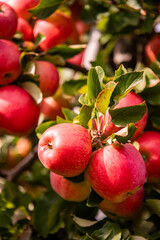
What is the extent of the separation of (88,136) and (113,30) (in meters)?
0.73

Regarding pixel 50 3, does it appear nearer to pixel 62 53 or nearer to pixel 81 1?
pixel 62 53

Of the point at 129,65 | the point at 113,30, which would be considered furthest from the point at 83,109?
the point at 129,65

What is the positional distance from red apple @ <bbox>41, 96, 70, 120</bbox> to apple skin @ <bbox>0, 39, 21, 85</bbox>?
15.9 inches

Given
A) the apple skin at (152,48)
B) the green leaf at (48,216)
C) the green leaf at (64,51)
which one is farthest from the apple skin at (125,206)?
the apple skin at (152,48)

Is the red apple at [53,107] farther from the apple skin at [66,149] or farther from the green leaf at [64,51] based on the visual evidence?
the apple skin at [66,149]

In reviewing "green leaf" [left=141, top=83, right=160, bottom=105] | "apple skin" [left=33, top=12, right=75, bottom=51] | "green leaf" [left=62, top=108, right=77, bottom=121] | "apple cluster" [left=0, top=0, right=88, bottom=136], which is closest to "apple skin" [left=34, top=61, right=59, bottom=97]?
"apple cluster" [left=0, top=0, right=88, bottom=136]

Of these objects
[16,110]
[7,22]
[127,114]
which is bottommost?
[16,110]

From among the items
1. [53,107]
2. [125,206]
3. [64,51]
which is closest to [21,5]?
[64,51]

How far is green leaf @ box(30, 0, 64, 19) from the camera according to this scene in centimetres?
111

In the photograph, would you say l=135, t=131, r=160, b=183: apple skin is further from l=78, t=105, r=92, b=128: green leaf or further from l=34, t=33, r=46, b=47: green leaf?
l=34, t=33, r=46, b=47: green leaf

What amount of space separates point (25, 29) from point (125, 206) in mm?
751

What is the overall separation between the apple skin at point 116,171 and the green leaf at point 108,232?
0.14 m

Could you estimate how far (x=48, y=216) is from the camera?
3.83ft

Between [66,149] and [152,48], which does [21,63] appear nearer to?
[66,149]
